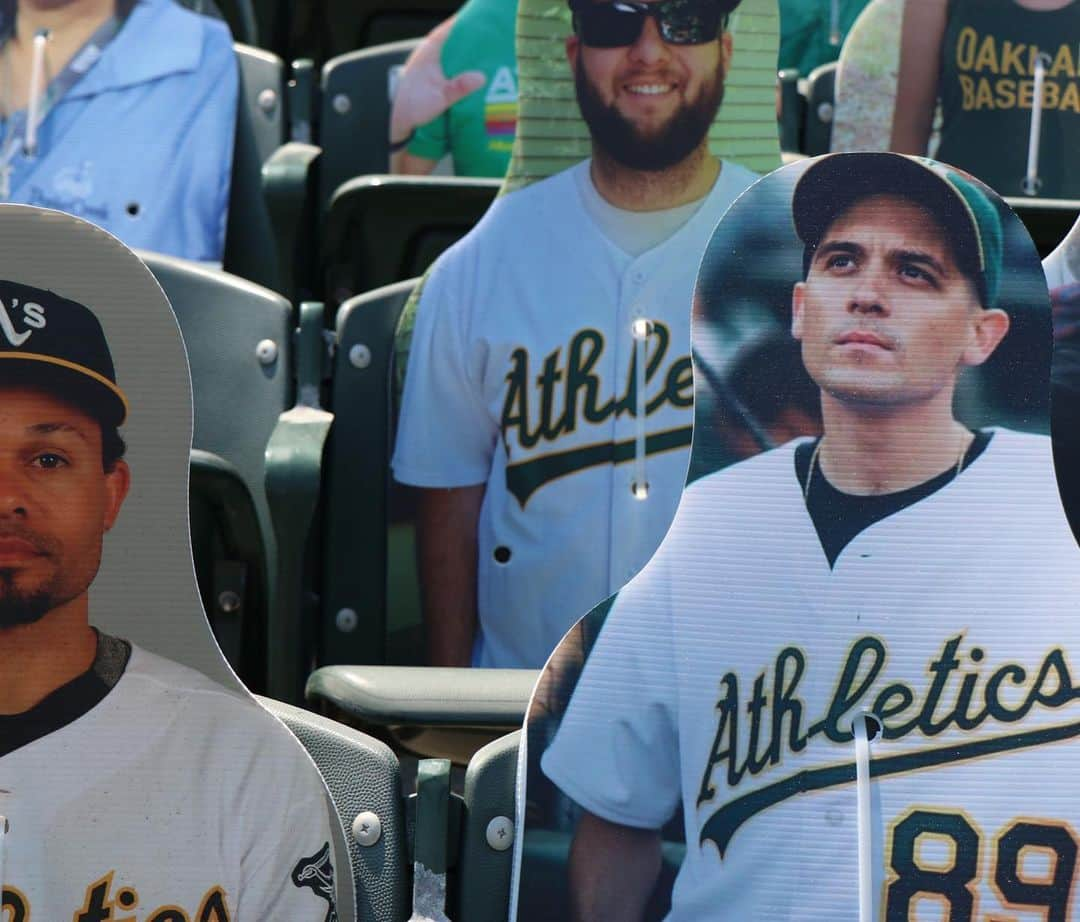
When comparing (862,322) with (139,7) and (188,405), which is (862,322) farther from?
(139,7)

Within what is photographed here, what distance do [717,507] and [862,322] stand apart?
172 millimetres

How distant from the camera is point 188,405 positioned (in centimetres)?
139

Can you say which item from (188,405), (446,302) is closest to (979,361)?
(188,405)

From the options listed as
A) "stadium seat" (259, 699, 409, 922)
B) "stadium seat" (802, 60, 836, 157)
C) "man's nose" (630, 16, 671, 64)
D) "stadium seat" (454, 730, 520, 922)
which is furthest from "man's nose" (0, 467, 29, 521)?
"stadium seat" (802, 60, 836, 157)

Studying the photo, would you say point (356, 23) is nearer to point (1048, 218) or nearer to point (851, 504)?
point (1048, 218)

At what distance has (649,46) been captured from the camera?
2.03 meters

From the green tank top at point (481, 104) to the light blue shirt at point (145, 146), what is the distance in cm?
36

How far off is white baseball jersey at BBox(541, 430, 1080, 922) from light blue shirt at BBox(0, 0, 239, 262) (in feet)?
5.24

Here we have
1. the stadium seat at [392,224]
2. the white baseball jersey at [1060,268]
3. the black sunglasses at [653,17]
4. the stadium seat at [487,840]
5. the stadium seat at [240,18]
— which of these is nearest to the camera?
the stadium seat at [487,840]

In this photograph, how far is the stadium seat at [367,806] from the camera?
1.42 meters

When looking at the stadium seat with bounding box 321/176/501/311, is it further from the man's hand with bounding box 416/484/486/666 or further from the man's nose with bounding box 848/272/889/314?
the man's nose with bounding box 848/272/889/314

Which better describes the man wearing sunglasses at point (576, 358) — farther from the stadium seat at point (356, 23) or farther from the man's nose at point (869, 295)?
the stadium seat at point (356, 23)

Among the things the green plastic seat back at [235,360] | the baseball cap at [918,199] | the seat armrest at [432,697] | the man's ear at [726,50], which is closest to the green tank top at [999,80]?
the man's ear at [726,50]

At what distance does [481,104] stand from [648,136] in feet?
3.31
